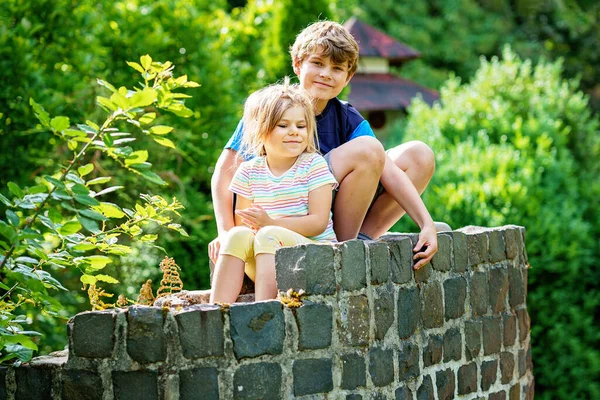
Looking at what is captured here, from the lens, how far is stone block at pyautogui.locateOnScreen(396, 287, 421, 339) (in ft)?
13.8

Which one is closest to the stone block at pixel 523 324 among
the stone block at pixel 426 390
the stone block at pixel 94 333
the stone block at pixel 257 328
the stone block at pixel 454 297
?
the stone block at pixel 454 297

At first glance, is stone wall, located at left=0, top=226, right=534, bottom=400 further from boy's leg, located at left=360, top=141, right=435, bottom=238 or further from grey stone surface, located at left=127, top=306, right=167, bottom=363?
boy's leg, located at left=360, top=141, right=435, bottom=238

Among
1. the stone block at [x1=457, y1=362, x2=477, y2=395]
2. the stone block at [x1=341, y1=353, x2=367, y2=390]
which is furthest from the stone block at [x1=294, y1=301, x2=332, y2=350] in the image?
the stone block at [x1=457, y1=362, x2=477, y2=395]

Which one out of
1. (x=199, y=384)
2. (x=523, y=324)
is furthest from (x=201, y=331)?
(x=523, y=324)

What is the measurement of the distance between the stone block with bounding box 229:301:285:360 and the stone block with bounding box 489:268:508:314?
1853 mm

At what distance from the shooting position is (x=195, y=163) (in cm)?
960

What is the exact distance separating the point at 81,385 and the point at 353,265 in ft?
3.75

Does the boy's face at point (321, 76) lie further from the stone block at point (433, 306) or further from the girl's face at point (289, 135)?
the stone block at point (433, 306)

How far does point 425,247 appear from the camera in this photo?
451 cm

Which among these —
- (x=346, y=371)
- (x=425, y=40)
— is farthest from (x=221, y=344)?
(x=425, y=40)

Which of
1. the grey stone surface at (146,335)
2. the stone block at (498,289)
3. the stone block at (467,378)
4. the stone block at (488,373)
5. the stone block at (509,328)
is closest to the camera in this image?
the grey stone surface at (146,335)

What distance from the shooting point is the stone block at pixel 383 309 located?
13.3 ft

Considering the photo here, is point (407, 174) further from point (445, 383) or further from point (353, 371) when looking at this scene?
point (353, 371)

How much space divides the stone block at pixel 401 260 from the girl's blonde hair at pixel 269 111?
1.88 ft
